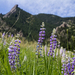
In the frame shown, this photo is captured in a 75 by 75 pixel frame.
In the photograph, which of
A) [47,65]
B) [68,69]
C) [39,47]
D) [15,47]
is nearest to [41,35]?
[39,47]

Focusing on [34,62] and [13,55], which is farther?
[13,55]

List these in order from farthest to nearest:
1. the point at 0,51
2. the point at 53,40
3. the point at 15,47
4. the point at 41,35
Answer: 1. the point at 0,51
2. the point at 41,35
3. the point at 53,40
4. the point at 15,47

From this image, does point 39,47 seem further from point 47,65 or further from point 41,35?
point 47,65

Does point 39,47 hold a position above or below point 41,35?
below

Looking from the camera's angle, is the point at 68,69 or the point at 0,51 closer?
the point at 68,69

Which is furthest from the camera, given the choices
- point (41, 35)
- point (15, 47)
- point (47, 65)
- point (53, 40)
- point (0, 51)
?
point (0, 51)

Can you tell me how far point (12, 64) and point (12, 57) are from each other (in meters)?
0.14

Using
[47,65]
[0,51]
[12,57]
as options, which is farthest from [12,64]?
[0,51]

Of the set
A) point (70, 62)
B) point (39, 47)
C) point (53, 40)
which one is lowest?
point (70, 62)

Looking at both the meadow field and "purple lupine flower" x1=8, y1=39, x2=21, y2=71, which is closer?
the meadow field

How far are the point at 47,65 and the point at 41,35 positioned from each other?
2144 mm

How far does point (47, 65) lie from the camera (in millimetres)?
1177

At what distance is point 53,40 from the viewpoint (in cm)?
296

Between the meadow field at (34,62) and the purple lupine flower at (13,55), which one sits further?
the purple lupine flower at (13,55)
